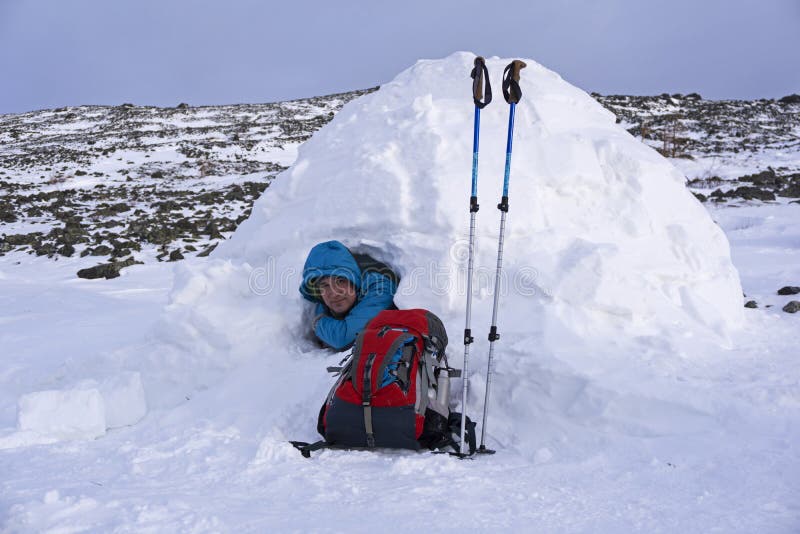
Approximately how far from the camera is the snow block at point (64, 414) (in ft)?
9.55

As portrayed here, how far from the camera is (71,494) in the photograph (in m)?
2.09

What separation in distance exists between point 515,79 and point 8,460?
343cm

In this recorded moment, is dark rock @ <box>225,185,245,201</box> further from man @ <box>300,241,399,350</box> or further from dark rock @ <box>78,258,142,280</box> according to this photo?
man @ <box>300,241,399,350</box>

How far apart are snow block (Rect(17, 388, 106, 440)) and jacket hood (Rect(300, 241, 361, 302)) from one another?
1555 mm

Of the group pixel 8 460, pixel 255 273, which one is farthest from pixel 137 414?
pixel 255 273

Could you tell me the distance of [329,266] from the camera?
12.0ft

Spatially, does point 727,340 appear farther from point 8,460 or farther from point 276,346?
point 8,460

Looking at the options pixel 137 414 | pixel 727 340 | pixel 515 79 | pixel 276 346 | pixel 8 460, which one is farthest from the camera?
pixel 276 346

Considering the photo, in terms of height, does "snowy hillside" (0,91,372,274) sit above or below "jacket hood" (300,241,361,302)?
above

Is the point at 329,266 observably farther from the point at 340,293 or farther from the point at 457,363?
the point at 457,363

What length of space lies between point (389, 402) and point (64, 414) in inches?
79.1

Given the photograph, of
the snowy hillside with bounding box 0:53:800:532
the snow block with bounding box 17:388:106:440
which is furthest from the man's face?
the snow block with bounding box 17:388:106:440

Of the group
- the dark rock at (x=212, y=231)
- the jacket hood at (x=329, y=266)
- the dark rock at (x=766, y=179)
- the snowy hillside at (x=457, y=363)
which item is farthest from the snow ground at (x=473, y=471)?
the dark rock at (x=766, y=179)

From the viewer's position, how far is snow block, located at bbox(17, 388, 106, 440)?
115 inches
